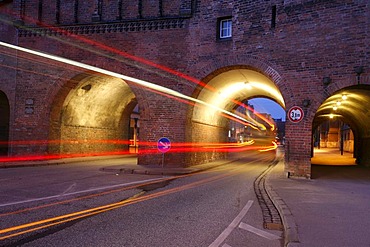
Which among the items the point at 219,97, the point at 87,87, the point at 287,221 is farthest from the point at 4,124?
the point at 287,221

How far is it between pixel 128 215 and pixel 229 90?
51.1 ft

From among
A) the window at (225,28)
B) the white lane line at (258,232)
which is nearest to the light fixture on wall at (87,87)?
the window at (225,28)

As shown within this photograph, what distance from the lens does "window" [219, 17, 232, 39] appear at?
16781mm

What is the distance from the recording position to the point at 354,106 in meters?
20.4

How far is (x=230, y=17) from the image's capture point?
54.4ft

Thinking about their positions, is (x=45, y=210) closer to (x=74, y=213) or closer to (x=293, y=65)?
(x=74, y=213)

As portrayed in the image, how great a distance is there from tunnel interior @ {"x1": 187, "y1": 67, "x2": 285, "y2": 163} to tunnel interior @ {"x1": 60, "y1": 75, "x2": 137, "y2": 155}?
585 centimetres

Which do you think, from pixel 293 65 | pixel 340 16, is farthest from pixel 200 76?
pixel 340 16

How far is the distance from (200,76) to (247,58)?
2.51 metres

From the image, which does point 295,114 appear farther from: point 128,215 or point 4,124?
point 4,124

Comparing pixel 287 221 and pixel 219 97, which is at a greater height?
pixel 219 97

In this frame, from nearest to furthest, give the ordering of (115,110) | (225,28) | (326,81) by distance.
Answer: (326,81) → (225,28) → (115,110)

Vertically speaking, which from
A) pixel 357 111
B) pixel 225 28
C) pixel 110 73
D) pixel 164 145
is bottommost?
pixel 164 145

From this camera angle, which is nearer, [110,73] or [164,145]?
[164,145]
